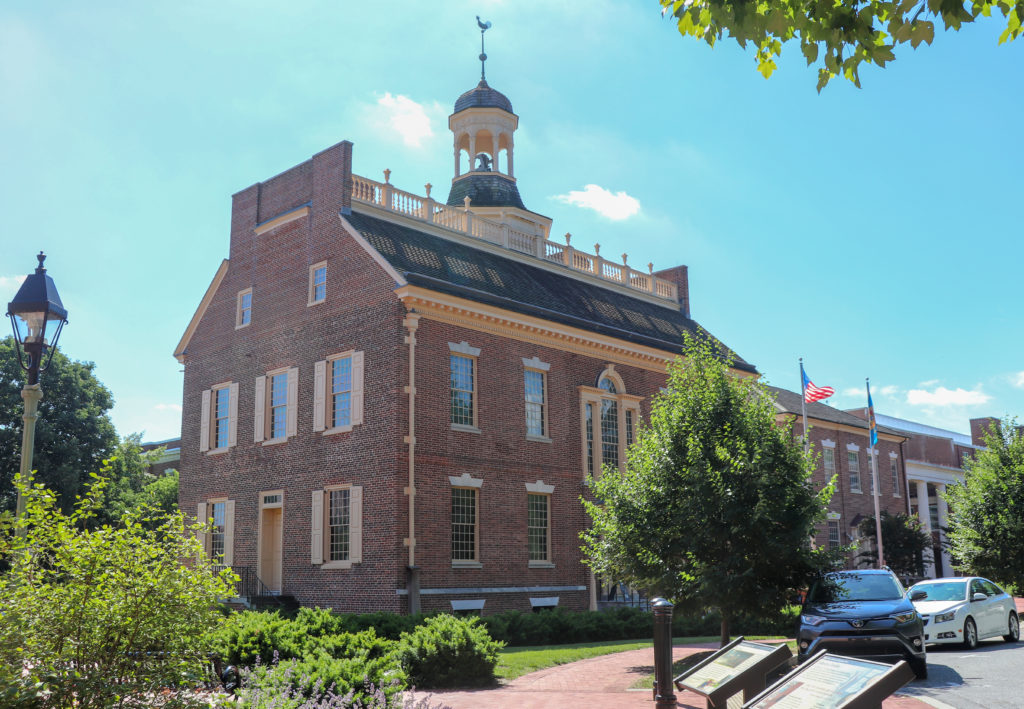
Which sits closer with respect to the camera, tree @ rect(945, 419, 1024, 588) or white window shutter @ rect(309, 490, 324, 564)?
white window shutter @ rect(309, 490, 324, 564)

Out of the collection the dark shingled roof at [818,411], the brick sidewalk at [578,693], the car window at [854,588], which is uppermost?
the dark shingled roof at [818,411]

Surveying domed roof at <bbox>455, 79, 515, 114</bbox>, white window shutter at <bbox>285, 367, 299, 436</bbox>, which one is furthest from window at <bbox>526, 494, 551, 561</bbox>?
domed roof at <bbox>455, 79, 515, 114</bbox>

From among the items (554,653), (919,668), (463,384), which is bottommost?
(554,653)

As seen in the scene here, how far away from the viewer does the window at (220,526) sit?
27422 mm

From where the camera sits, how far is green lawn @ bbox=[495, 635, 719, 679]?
15.7 m

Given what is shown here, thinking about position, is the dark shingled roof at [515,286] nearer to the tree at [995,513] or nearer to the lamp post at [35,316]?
the tree at [995,513]

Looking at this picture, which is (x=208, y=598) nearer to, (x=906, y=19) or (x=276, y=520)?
(x=906, y=19)

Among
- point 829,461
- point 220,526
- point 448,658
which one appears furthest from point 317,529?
point 829,461

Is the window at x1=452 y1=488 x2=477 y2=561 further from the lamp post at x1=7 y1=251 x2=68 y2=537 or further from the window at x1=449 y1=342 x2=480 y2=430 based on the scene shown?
the lamp post at x1=7 y1=251 x2=68 y2=537

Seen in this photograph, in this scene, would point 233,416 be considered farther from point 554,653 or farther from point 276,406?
point 554,653

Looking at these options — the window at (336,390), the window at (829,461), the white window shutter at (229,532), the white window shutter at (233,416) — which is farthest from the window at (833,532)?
the white window shutter at (233,416)

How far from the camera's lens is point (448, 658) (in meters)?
14.0

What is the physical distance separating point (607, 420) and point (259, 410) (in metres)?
10.7

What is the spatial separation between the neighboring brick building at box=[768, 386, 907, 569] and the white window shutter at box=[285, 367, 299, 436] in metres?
22.1
